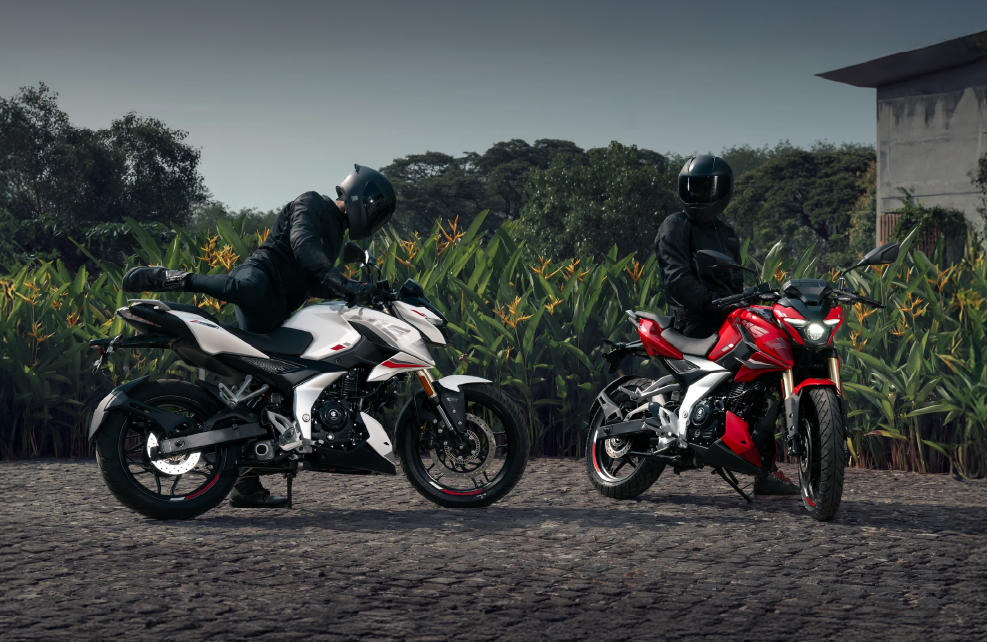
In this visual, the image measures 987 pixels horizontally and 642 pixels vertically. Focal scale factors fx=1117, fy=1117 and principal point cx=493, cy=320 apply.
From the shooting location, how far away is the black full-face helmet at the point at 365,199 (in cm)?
584

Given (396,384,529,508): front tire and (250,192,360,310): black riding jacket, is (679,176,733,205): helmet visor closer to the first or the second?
(396,384,529,508): front tire

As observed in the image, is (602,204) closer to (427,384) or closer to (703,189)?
(703,189)

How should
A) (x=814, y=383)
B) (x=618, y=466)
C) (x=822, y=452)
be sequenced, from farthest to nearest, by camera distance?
(x=618, y=466)
(x=814, y=383)
(x=822, y=452)

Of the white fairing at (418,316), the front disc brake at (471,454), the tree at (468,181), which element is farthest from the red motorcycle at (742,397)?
the tree at (468,181)

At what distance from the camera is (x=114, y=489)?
5336mm

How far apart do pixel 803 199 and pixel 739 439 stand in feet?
225

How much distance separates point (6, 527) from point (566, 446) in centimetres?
382

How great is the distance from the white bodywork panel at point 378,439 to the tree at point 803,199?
6442cm

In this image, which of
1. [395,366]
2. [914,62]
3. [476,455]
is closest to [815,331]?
[476,455]

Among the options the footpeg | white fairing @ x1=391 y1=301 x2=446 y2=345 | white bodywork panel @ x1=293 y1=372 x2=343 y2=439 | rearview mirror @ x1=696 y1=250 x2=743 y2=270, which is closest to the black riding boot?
the footpeg

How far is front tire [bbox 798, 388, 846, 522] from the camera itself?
5152mm

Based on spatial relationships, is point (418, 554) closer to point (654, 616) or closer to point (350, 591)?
point (350, 591)

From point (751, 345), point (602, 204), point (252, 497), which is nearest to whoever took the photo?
point (751, 345)

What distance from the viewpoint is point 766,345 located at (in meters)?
5.41
